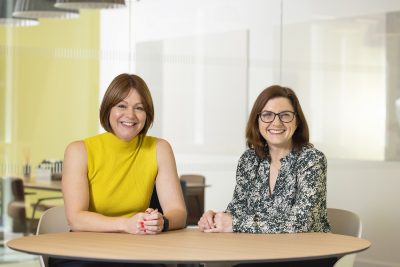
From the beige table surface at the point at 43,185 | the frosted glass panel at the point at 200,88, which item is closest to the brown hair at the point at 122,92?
the beige table surface at the point at 43,185

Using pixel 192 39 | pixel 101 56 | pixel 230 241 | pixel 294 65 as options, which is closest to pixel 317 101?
pixel 294 65

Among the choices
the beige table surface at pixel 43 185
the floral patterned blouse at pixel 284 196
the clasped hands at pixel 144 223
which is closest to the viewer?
the clasped hands at pixel 144 223

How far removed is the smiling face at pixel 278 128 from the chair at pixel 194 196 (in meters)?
2.26

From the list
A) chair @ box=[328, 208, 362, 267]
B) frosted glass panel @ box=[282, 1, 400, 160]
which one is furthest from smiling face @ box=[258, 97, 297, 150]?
frosted glass panel @ box=[282, 1, 400, 160]

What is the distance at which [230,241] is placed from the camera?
331cm

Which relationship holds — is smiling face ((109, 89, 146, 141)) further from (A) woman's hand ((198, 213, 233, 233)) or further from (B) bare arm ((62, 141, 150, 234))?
(A) woman's hand ((198, 213, 233, 233))

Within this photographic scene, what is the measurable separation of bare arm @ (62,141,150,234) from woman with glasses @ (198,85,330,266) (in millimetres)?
344

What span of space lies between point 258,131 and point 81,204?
91 centimetres

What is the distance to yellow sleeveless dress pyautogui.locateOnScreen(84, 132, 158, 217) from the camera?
3764 mm

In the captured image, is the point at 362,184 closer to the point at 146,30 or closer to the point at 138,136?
the point at 146,30

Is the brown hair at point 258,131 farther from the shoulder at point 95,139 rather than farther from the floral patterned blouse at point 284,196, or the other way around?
the shoulder at point 95,139

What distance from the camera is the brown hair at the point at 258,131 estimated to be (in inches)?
155

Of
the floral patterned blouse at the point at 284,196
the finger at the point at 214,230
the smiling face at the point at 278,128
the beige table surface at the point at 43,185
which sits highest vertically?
the smiling face at the point at 278,128

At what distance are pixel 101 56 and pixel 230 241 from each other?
2858mm
